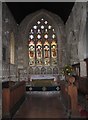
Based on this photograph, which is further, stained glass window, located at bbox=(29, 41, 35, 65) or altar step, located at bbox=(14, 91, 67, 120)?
stained glass window, located at bbox=(29, 41, 35, 65)

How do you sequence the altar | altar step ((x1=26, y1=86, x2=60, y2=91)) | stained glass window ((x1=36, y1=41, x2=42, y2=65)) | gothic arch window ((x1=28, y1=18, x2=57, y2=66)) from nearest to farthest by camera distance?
altar step ((x1=26, y1=86, x2=60, y2=91)) → the altar → stained glass window ((x1=36, y1=41, x2=42, y2=65)) → gothic arch window ((x1=28, y1=18, x2=57, y2=66))

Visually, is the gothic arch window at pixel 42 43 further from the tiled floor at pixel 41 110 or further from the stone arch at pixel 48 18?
the tiled floor at pixel 41 110

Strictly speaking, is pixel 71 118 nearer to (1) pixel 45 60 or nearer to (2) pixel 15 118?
(2) pixel 15 118

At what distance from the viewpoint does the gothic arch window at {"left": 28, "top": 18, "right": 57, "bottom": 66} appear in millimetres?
22422

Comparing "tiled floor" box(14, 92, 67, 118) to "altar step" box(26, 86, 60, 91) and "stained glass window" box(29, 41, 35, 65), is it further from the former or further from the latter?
"stained glass window" box(29, 41, 35, 65)

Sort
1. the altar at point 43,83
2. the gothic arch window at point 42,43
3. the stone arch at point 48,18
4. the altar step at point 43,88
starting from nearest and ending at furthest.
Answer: the altar step at point 43,88 < the altar at point 43,83 < the stone arch at point 48,18 < the gothic arch window at point 42,43

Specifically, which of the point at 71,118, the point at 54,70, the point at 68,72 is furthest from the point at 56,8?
the point at 71,118

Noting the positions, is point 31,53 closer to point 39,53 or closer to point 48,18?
point 39,53

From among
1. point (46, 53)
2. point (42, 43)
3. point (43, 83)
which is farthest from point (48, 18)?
point (43, 83)

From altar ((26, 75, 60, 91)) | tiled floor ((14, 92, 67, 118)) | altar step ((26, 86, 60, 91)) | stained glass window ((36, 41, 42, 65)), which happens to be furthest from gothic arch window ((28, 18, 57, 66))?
tiled floor ((14, 92, 67, 118))

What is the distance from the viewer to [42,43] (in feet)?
74.3

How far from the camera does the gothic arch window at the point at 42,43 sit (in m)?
22.4

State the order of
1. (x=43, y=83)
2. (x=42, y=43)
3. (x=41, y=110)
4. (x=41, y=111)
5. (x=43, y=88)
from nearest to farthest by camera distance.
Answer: (x=41, y=111), (x=41, y=110), (x=43, y=88), (x=43, y=83), (x=42, y=43)

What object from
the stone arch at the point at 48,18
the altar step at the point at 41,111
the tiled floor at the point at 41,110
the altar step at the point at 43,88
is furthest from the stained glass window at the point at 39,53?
the altar step at the point at 41,111
